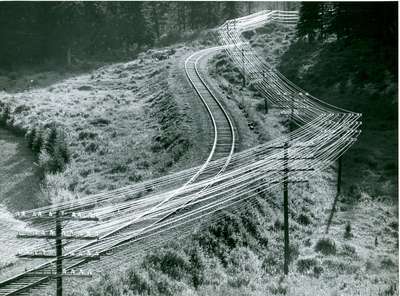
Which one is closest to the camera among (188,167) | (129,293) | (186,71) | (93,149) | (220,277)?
(129,293)

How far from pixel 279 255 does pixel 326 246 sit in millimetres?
3347

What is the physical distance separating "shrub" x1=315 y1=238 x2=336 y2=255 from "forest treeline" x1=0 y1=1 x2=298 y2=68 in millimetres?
55656

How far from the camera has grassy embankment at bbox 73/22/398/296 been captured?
1711 centimetres

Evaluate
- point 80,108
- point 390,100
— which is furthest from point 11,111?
point 390,100

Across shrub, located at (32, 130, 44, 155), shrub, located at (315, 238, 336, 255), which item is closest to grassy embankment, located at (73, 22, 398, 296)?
shrub, located at (315, 238, 336, 255)

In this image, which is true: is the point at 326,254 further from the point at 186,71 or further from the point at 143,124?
the point at 186,71

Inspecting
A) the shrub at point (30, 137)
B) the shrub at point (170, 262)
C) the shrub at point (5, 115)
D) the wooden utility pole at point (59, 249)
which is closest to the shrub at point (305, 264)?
the shrub at point (170, 262)

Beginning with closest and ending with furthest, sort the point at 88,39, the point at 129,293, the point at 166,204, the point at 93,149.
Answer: the point at 129,293, the point at 166,204, the point at 93,149, the point at 88,39

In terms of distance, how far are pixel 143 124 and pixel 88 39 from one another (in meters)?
40.7

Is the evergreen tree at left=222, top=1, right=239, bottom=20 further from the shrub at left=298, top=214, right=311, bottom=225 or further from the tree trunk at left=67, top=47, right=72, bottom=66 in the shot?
the shrub at left=298, top=214, right=311, bottom=225

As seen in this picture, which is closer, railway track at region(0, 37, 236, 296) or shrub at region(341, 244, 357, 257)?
railway track at region(0, 37, 236, 296)

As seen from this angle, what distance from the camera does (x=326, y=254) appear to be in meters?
23.6

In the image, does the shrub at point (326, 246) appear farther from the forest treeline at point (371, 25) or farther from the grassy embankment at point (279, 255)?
the forest treeline at point (371, 25)

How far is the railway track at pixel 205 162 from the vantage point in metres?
14.4
